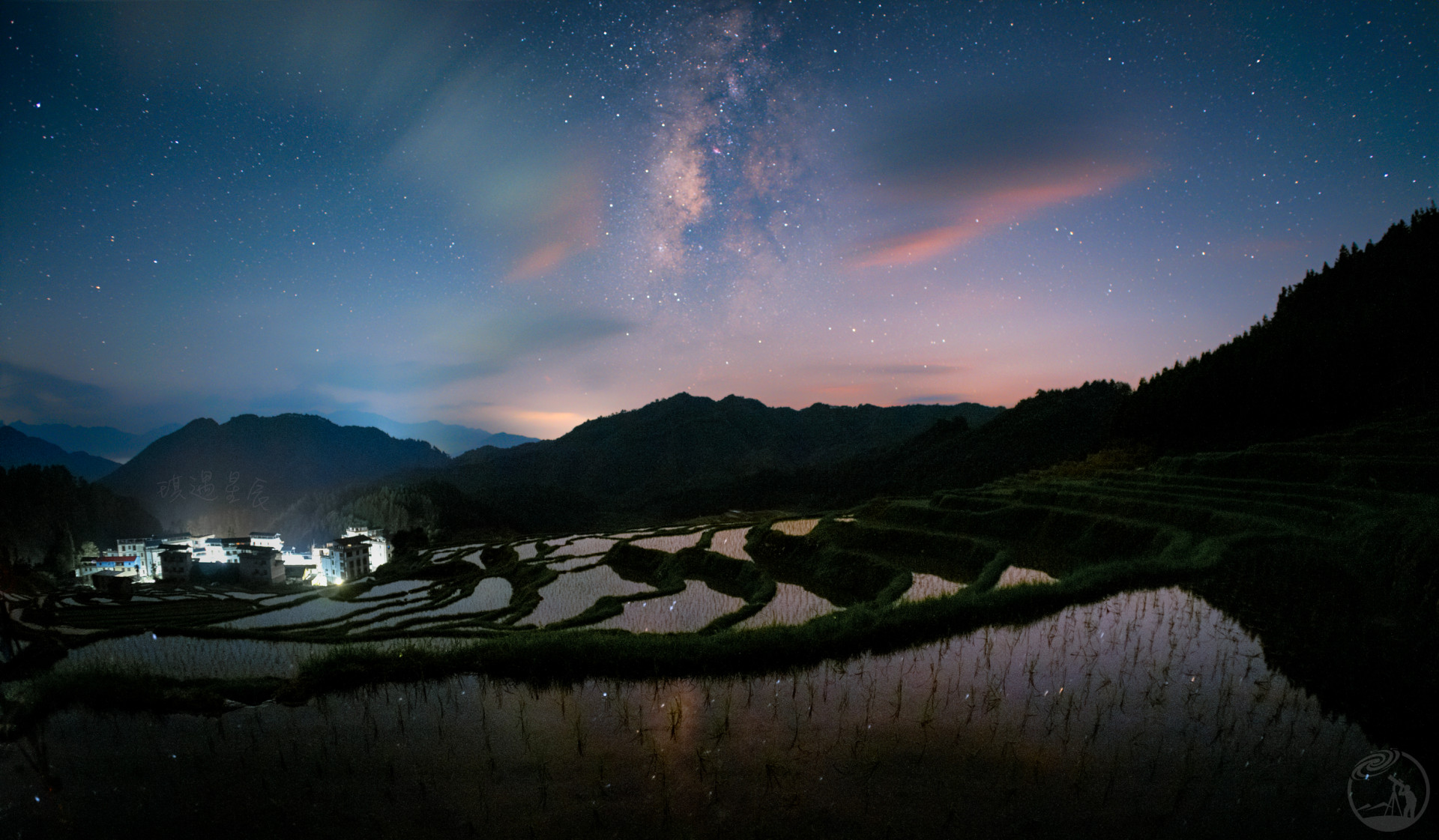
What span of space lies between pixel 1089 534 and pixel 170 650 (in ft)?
110

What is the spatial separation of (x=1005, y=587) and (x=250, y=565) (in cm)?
A: 5076

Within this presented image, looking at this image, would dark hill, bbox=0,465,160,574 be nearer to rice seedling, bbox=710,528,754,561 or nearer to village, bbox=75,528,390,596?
village, bbox=75,528,390,596

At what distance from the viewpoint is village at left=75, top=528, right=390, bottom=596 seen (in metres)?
43.1

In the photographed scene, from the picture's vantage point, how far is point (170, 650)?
63.9 feet

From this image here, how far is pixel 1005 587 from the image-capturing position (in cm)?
1595

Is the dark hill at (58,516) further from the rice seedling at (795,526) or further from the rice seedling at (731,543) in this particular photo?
the rice seedling at (795,526)

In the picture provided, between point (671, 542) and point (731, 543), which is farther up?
point (671, 542)

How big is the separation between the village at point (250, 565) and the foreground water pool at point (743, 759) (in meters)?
39.9

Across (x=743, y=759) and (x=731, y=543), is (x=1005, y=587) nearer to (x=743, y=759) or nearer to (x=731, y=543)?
(x=743, y=759)

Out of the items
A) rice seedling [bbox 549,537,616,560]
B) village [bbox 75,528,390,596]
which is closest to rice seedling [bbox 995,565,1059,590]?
rice seedling [bbox 549,537,616,560]

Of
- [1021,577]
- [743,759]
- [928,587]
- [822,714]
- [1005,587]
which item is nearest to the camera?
[743,759]

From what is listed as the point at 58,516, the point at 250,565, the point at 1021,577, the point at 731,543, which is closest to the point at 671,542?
the point at 731,543

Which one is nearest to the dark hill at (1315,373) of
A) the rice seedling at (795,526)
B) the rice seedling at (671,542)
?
the rice seedling at (795,526)

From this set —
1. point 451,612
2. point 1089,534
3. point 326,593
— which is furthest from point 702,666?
point 326,593
